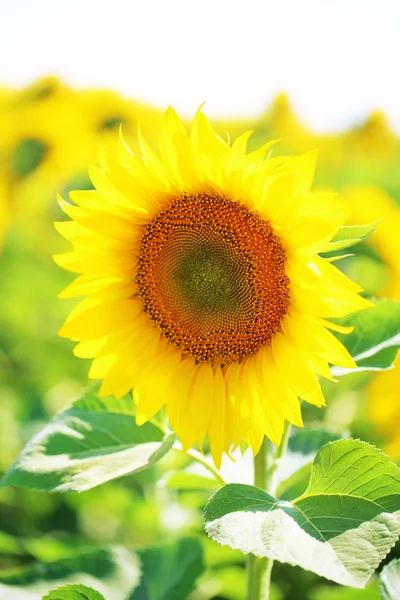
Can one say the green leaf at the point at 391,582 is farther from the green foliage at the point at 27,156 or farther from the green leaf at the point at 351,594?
the green foliage at the point at 27,156

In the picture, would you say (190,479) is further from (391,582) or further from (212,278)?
(391,582)

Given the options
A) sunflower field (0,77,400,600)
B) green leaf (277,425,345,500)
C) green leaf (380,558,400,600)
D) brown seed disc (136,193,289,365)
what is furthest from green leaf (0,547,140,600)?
green leaf (380,558,400,600)

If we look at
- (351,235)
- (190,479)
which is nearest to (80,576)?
Result: (190,479)

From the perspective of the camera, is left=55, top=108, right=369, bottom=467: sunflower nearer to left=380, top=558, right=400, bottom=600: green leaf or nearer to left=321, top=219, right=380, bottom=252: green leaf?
left=321, top=219, right=380, bottom=252: green leaf

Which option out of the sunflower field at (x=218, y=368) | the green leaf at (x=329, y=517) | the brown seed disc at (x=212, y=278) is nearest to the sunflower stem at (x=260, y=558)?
the sunflower field at (x=218, y=368)

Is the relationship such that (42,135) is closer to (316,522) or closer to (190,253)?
(190,253)
